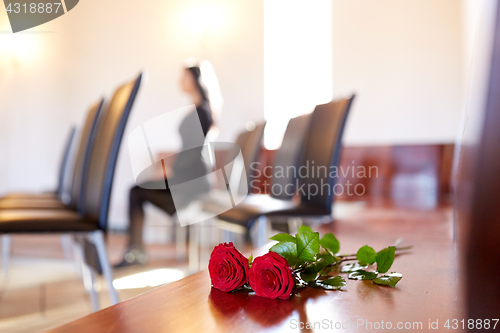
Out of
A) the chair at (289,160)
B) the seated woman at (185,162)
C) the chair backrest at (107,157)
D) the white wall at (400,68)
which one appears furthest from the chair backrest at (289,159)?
the white wall at (400,68)

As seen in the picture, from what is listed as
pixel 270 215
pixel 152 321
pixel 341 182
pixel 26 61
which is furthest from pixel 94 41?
pixel 152 321

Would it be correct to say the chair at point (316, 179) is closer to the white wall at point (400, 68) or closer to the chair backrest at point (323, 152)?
the chair backrest at point (323, 152)

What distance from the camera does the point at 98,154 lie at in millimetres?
1321

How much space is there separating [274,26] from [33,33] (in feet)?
8.92

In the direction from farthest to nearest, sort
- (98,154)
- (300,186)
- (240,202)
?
1. (240,202)
2. (300,186)
3. (98,154)

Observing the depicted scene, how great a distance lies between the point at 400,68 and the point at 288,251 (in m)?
3.41

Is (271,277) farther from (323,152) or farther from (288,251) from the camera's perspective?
(323,152)

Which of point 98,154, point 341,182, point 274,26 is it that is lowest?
point 341,182

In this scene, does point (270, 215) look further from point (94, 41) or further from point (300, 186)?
point (94, 41)

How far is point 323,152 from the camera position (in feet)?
5.14

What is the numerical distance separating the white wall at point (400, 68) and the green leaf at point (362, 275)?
3136 mm

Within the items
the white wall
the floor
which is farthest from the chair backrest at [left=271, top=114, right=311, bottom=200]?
the white wall

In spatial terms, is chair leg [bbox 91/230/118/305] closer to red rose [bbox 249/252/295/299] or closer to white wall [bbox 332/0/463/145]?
red rose [bbox 249/252/295/299]

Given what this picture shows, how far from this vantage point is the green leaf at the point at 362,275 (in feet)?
1.58
